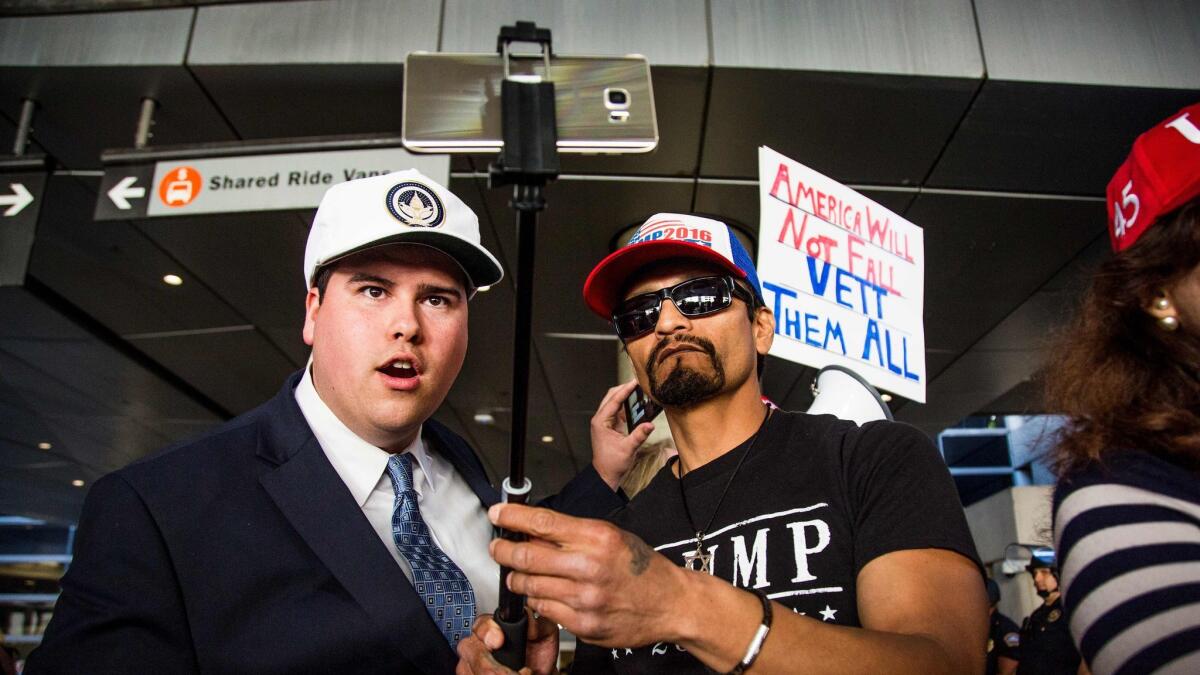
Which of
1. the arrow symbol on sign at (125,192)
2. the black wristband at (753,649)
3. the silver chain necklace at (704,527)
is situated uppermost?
the arrow symbol on sign at (125,192)

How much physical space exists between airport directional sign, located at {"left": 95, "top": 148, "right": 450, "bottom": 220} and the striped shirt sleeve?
9.91ft

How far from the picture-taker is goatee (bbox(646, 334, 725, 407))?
1668 mm

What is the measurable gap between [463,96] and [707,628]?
73 centimetres

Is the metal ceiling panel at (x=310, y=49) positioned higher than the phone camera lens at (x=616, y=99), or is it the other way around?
the metal ceiling panel at (x=310, y=49)

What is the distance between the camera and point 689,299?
1.75 meters

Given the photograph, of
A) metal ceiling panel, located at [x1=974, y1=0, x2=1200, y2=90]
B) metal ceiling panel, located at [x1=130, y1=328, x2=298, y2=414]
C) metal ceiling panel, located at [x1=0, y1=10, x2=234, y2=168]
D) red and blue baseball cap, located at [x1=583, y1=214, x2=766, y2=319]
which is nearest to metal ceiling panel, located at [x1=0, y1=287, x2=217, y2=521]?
metal ceiling panel, located at [x1=130, y1=328, x2=298, y2=414]

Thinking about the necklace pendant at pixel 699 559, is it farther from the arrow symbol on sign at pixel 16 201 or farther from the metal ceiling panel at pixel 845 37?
the arrow symbol on sign at pixel 16 201

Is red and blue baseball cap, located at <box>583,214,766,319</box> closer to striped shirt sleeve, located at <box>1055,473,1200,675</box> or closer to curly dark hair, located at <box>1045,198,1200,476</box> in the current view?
curly dark hair, located at <box>1045,198,1200,476</box>

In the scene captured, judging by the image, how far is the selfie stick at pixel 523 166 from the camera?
711 millimetres

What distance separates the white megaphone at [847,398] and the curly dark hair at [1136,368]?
0.97 m

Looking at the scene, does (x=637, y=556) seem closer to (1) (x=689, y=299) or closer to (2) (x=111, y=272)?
(1) (x=689, y=299)

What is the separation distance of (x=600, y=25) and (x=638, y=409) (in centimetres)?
257

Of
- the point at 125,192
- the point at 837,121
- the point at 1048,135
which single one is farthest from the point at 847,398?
the point at 125,192

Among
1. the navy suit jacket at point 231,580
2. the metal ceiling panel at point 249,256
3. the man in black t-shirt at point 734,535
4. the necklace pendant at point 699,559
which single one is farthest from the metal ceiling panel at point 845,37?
the navy suit jacket at point 231,580
